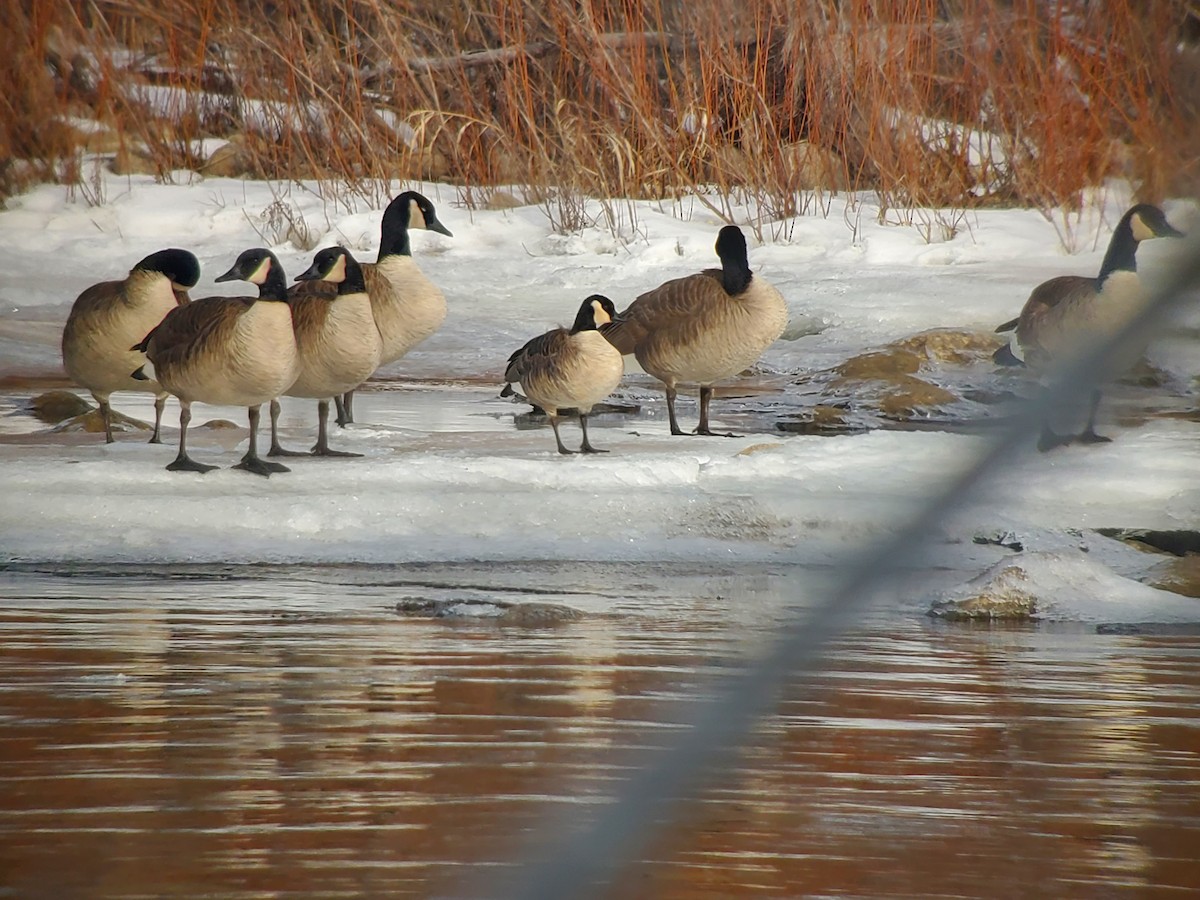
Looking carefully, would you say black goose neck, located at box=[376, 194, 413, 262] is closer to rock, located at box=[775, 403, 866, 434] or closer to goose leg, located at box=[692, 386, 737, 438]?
goose leg, located at box=[692, 386, 737, 438]

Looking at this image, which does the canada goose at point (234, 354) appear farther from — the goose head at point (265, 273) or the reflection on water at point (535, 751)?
the reflection on water at point (535, 751)

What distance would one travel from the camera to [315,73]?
38.7ft

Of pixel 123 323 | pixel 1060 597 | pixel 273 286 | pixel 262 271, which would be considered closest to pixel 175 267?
pixel 123 323

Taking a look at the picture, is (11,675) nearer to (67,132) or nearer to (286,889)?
(286,889)

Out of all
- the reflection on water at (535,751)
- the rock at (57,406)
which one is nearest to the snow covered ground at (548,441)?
the rock at (57,406)

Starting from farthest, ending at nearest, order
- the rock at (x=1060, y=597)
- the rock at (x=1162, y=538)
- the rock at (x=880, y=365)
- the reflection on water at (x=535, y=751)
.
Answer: the rock at (x=880, y=365), the rock at (x=1162, y=538), the rock at (x=1060, y=597), the reflection on water at (x=535, y=751)

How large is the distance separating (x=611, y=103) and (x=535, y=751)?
9.71 m

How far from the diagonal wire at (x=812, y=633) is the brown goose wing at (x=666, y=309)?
5.97 meters

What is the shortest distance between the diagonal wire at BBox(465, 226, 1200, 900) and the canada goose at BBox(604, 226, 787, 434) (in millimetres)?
5955

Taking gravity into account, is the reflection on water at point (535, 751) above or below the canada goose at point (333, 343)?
below

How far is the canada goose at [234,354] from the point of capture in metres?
5.22

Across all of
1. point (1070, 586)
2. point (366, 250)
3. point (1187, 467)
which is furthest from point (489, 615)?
point (366, 250)

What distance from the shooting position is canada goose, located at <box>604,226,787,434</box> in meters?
6.50

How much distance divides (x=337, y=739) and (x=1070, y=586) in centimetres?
236
